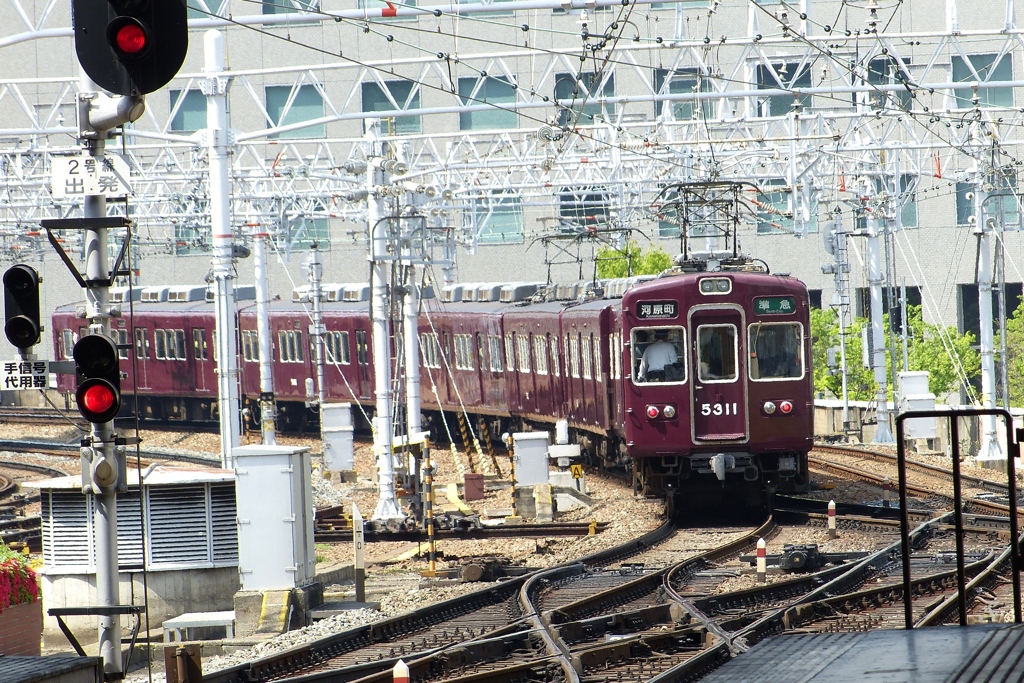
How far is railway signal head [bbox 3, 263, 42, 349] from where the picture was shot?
7.18 meters

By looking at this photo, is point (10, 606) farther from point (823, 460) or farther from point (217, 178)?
point (823, 460)

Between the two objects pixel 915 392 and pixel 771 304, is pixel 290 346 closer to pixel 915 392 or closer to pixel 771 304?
pixel 915 392

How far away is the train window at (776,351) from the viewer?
17.0 m

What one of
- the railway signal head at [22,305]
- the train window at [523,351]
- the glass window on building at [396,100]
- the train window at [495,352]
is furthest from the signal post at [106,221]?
the glass window on building at [396,100]

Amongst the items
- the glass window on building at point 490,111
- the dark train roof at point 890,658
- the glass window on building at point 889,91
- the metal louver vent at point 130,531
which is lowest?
the metal louver vent at point 130,531

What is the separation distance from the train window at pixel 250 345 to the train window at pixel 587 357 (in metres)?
16.5

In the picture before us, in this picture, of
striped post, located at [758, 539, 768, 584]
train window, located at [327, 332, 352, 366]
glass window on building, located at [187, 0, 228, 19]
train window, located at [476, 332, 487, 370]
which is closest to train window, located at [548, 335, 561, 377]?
train window, located at [476, 332, 487, 370]

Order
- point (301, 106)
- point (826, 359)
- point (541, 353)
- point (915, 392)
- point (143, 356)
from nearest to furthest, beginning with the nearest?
point (541, 353)
point (915, 392)
point (143, 356)
point (826, 359)
point (301, 106)

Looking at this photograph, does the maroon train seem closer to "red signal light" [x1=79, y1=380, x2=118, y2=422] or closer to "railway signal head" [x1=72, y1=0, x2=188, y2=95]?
"red signal light" [x1=79, y1=380, x2=118, y2=422]

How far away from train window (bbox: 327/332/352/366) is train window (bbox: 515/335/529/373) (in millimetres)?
7557

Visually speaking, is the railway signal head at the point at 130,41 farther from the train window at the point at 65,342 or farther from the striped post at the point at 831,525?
the train window at the point at 65,342

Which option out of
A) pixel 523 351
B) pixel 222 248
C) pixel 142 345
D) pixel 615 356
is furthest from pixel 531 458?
pixel 142 345

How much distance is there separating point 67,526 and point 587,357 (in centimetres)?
884

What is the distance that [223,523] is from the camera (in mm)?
12836
